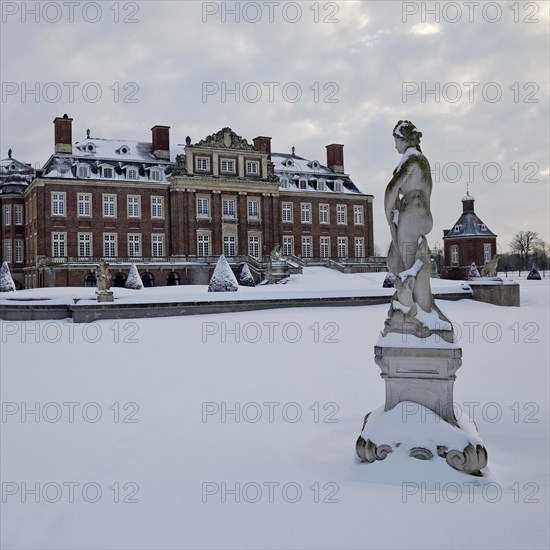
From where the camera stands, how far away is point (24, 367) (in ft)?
36.8

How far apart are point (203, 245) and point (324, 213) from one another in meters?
11.3

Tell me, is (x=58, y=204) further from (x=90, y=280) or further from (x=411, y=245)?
(x=411, y=245)

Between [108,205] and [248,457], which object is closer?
[248,457]

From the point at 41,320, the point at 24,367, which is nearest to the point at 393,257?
the point at 24,367

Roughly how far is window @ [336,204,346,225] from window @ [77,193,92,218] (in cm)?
2056

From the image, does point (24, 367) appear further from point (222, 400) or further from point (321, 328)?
point (321, 328)

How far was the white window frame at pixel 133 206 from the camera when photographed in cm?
4331

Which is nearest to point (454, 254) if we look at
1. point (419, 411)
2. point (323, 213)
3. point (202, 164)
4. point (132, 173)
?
point (323, 213)

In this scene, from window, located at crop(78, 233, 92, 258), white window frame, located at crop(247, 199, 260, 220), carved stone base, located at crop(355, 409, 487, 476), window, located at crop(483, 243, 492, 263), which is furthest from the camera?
window, located at crop(483, 243, 492, 263)

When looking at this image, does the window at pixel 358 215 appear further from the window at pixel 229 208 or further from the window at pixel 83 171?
the window at pixel 83 171

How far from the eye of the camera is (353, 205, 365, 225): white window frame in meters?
51.1

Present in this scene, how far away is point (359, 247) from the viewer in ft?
169

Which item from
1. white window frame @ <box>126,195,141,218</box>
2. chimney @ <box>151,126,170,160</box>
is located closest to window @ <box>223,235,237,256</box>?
white window frame @ <box>126,195,141,218</box>

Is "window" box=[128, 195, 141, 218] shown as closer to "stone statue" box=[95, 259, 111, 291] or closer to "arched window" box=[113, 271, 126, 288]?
"arched window" box=[113, 271, 126, 288]
